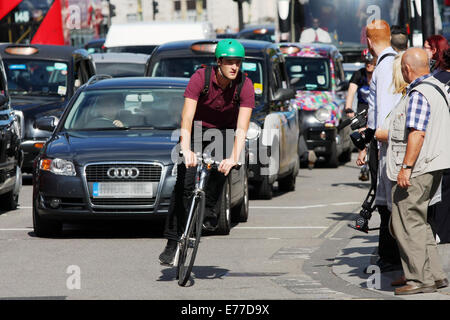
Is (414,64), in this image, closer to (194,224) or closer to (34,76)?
(194,224)

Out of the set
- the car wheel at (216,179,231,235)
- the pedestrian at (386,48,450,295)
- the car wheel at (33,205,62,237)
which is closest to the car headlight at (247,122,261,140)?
the car wheel at (216,179,231,235)

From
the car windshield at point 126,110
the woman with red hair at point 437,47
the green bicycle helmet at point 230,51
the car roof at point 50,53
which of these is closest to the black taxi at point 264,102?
the car windshield at point 126,110

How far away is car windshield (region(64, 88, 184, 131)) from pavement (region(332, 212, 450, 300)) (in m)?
2.54

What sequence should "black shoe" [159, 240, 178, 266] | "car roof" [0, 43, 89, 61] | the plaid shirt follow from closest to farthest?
the plaid shirt → "black shoe" [159, 240, 178, 266] → "car roof" [0, 43, 89, 61]

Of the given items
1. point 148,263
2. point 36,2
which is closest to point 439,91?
point 148,263

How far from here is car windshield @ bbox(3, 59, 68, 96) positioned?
1948 centimetres

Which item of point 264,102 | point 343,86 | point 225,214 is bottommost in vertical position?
Result: point 343,86

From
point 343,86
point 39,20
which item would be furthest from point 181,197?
point 39,20

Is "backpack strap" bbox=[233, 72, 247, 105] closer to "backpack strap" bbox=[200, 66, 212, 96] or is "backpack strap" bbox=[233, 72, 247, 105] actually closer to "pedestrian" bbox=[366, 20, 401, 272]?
"backpack strap" bbox=[200, 66, 212, 96]

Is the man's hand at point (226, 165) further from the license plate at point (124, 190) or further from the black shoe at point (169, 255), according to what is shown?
the license plate at point (124, 190)

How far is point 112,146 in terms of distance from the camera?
1197cm

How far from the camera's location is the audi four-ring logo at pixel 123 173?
11625 mm

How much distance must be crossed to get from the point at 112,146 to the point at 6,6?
→ 76.3 feet
